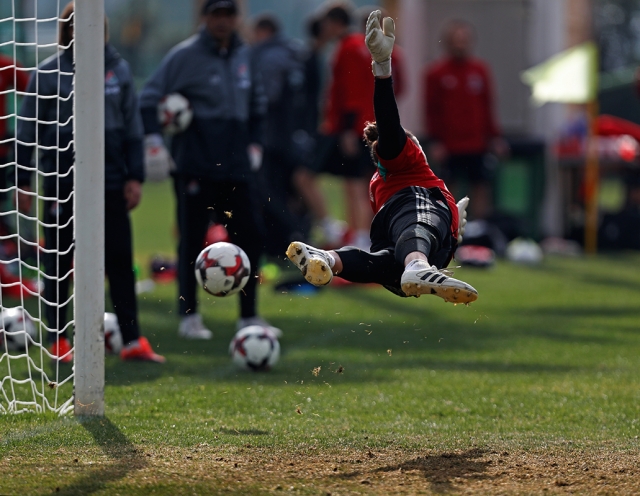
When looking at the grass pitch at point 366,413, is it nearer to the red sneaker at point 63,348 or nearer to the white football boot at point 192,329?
the white football boot at point 192,329

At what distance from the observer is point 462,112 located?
14867 millimetres

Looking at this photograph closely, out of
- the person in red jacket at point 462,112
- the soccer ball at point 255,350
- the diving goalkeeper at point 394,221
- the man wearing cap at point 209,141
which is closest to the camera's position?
the diving goalkeeper at point 394,221

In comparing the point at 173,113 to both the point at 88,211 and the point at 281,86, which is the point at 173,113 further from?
the point at 281,86

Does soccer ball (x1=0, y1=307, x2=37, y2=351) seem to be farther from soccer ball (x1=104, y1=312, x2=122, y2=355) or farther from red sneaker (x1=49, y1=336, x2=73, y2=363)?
soccer ball (x1=104, y1=312, x2=122, y2=355)

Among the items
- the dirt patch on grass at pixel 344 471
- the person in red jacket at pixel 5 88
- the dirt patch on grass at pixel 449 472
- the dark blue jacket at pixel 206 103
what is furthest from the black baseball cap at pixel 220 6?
the dirt patch on grass at pixel 449 472

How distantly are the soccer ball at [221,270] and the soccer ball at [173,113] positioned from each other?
211 centimetres

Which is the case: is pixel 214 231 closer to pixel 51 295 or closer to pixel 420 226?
pixel 51 295

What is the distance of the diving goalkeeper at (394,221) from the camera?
5.24 metres

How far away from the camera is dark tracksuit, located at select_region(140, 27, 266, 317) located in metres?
8.19

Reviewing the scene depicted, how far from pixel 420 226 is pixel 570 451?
132 cm

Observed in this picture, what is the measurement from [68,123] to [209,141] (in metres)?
1.52

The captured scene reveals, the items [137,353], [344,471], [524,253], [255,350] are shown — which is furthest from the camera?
[524,253]

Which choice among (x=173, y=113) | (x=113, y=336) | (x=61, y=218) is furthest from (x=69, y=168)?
(x=173, y=113)

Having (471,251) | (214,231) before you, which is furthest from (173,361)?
(471,251)
